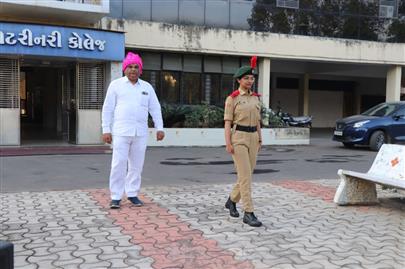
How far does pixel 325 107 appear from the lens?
31984mm

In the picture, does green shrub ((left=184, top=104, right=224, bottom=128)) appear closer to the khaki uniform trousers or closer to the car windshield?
the car windshield

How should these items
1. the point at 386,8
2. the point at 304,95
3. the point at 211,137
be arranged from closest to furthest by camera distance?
the point at 211,137 → the point at 386,8 → the point at 304,95

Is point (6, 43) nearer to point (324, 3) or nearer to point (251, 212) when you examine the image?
point (251, 212)

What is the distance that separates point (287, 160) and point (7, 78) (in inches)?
346

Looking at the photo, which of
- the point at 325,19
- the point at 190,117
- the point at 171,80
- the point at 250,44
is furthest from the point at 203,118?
the point at 325,19

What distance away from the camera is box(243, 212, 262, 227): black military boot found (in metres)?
5.73

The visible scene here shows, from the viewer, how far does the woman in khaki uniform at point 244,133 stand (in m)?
5.73

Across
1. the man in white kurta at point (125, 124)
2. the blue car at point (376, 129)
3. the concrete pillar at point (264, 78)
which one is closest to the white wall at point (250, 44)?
the concrete pillar at point (264, 78)

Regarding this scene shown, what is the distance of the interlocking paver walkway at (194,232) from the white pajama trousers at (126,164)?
261 millimetres

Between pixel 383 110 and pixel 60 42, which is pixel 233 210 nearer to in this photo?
pixel 60 42

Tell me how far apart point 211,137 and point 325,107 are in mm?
16068

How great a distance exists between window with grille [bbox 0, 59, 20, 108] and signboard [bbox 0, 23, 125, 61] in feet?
2.73

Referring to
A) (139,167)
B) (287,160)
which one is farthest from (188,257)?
(287,160)

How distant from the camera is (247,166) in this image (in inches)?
226
